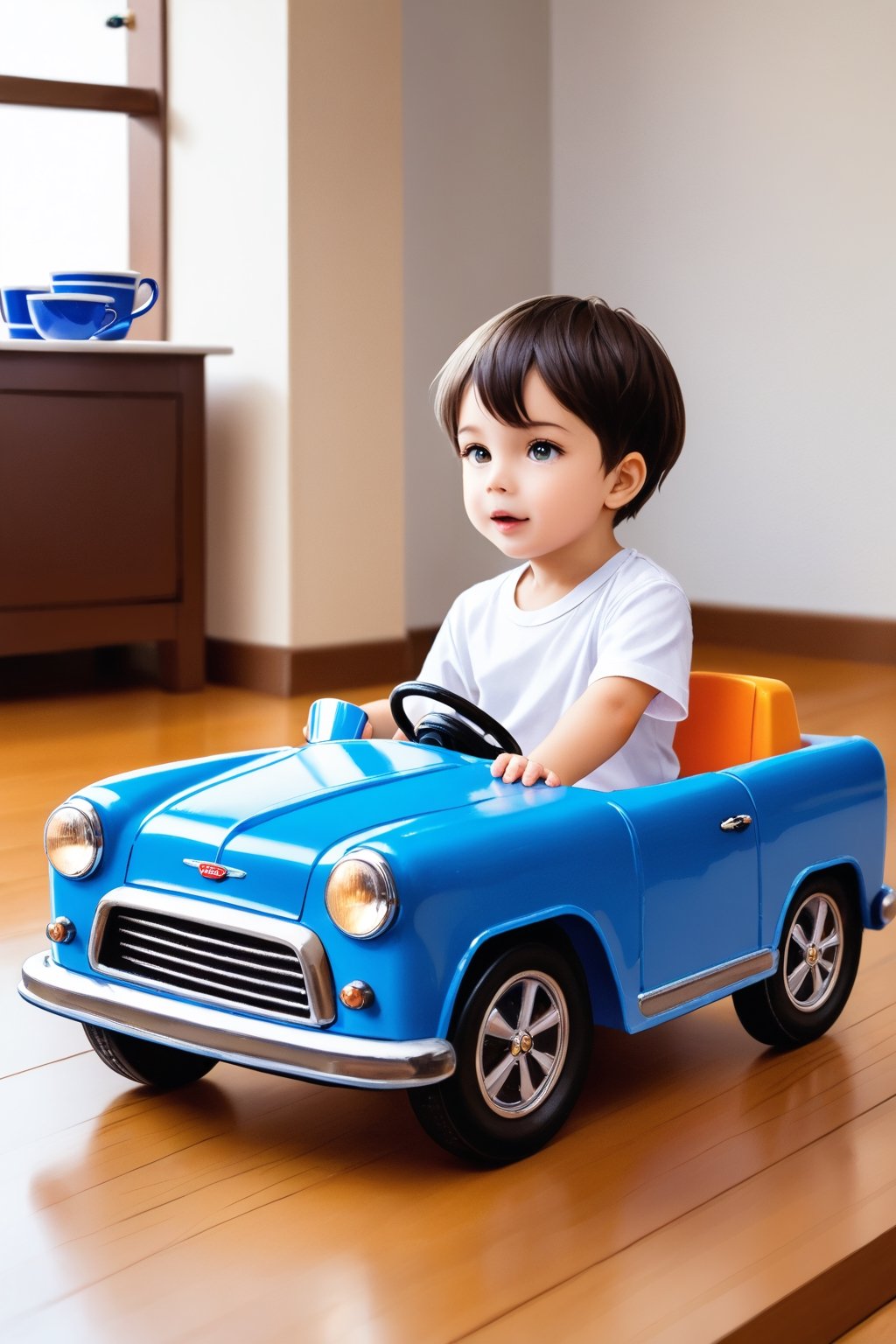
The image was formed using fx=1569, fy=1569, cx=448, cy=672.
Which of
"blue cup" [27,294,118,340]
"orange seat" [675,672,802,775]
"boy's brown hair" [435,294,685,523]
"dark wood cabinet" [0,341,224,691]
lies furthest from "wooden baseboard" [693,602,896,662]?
"boy's brown hair" [435,294,685,523]

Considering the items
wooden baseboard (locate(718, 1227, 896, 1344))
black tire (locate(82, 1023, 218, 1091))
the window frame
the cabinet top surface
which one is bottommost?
wooden baseboard (locate(718, 1227, 896, 1344))

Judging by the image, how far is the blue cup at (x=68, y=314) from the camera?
10.1ft

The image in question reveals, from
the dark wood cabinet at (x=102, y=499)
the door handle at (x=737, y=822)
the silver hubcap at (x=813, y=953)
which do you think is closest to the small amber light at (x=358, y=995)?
the door handle at (x=737, y=822)

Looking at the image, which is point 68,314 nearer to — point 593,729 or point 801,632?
point 801,632

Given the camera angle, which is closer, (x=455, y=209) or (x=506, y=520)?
(x=506, y=520)

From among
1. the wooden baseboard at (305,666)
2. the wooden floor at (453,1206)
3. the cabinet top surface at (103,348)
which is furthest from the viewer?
the wooden baseboard at (305,666)

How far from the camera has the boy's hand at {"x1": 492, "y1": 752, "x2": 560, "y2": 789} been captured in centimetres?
119

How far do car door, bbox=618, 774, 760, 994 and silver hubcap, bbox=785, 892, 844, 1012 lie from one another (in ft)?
0.29

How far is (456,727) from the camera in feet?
4.25

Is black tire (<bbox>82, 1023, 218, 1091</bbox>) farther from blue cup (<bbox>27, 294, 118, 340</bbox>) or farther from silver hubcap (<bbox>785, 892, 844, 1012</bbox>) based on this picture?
blue cup (<bbox>27, 294, 118, 340</bbox>)

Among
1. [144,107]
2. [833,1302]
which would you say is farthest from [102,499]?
[833,1302]

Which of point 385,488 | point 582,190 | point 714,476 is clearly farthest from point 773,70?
point 385,488

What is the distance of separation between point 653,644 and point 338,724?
0.93ft

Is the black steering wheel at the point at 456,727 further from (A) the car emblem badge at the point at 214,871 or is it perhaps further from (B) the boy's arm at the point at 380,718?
(A) the car emblem badge at the point at 214,871
